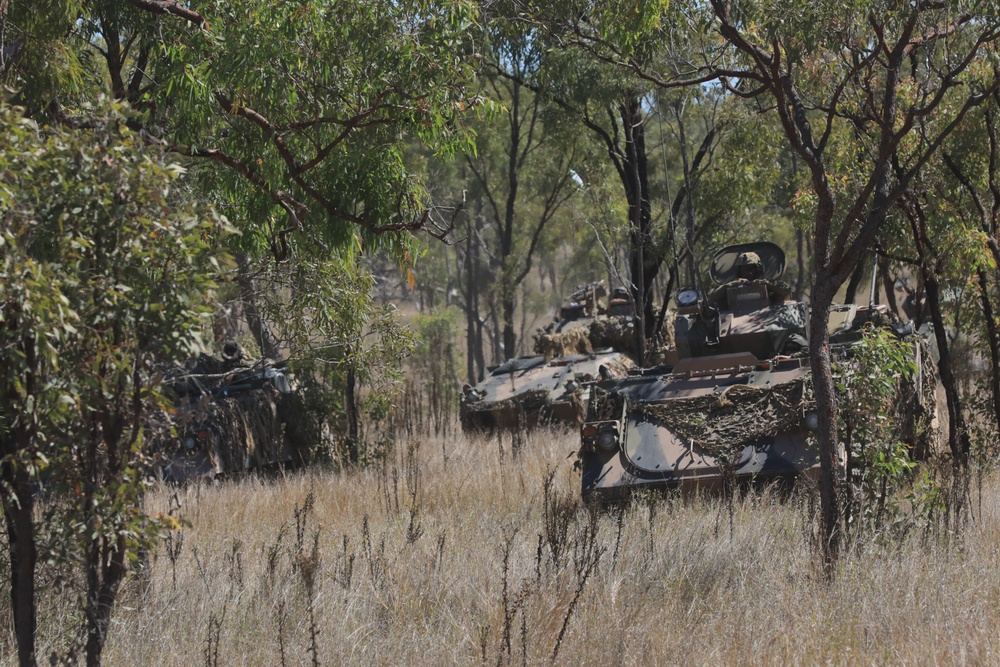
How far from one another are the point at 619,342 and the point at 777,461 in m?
11.1

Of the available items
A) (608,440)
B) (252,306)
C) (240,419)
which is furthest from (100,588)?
(240,419)

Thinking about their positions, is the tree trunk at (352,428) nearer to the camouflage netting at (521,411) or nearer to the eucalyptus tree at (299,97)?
the camouflage netting at (521,411)

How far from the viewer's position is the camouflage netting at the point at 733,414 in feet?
29.5

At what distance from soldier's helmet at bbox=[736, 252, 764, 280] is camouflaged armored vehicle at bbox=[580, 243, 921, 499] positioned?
111 cm

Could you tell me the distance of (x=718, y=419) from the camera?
30.4 ft

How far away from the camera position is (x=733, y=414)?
9.24 meters

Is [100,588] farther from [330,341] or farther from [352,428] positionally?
[352,428]

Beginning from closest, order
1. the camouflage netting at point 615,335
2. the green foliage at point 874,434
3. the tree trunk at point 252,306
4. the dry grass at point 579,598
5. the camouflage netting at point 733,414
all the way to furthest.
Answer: the dry grass at point 579,598
the tree trunk at point 252,306
the green foliage at point 874,434
the camouflage netting at point 733,414
the camouflage netting at point 615,335

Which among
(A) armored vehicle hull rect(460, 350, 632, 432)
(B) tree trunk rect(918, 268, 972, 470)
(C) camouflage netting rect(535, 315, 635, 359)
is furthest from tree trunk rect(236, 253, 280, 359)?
(B) tree trunk rect(918, 268, 972, 470)

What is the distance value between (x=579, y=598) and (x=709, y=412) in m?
3.54

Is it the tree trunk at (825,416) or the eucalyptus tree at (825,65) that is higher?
the eucalyptus tree at (825,65)

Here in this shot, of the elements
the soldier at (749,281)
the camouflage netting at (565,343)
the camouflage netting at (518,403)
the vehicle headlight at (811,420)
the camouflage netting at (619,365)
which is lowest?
the vehicle headlight at (811,420)

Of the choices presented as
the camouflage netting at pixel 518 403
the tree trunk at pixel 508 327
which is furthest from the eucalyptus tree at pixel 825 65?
the tree trunk at pixel 508 327

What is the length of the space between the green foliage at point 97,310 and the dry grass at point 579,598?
0.96m
